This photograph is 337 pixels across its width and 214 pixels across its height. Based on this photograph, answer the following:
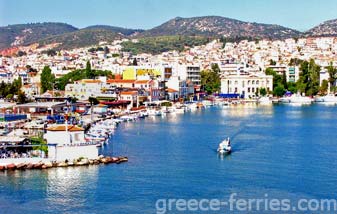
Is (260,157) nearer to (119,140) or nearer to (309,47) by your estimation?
(119,140)

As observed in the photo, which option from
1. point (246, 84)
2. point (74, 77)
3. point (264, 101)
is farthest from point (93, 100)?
point (246, 84)

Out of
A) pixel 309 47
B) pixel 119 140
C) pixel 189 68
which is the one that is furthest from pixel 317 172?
pixel 309 47

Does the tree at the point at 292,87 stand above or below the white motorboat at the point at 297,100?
above

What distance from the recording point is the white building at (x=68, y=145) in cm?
1070

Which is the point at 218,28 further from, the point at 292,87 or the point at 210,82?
the point at 210,82

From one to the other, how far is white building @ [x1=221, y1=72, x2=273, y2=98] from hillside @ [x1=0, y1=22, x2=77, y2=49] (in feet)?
154

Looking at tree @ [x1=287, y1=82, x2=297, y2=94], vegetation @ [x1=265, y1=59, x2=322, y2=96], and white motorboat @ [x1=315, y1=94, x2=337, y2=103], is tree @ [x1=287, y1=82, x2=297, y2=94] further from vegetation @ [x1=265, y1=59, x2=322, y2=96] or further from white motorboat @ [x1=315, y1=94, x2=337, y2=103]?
white motorboat @ [x1=315, y1=94, x2=337, y2=103]

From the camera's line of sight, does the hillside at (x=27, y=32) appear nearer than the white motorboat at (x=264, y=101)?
No

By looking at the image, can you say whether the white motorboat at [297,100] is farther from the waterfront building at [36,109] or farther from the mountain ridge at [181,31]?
the mountain ridge at [181,31]

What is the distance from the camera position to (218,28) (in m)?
83.7

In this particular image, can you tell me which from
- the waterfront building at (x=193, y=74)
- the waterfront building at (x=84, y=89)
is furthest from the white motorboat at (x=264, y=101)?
the waterfront building at (x=84, y=89)

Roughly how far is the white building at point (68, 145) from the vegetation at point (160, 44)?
44.6 m

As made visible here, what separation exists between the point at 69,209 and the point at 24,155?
2.91 meters

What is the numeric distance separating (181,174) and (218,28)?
74617 millimetres
